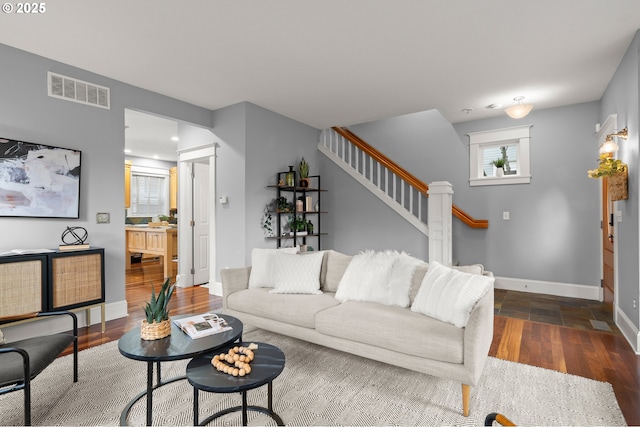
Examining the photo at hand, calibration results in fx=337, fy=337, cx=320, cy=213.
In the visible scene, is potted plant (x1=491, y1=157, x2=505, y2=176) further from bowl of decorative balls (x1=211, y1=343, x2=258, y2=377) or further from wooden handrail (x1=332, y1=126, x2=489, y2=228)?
bowl of decorative balls (x1=211, y1=343, x2=258, y2=377)

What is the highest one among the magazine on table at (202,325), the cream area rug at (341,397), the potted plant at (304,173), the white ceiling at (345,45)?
the white ceiling at (345,45)

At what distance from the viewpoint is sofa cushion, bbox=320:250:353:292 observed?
314 cm

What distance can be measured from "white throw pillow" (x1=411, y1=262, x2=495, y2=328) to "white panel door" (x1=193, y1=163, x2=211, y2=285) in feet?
13.6

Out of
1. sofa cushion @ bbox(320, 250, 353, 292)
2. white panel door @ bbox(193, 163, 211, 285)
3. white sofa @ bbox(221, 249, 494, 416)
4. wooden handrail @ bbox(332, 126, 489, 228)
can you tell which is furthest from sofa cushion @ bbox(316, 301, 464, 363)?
white panel door @ bbox(193, 163, 211, 285)

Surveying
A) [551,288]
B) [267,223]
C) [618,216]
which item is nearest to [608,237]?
[618,216]

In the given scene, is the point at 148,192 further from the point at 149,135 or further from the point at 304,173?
the point at 304,173

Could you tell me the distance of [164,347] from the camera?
1.83m

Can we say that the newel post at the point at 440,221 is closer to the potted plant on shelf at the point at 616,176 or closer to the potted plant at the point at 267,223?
the potted plant on shelf at the point at 616,176

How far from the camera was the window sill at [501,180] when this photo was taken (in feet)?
16.5

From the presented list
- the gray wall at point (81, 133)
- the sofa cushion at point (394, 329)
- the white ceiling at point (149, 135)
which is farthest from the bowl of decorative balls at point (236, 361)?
the white ceiling at point (149, 135)

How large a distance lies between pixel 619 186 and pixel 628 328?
1.31 meters

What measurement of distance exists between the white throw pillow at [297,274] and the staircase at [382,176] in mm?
2631

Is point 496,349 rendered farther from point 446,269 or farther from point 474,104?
point 474,104

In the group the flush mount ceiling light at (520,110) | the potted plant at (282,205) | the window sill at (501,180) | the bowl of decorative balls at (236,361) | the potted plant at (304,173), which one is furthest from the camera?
the potted plant at (304,173)
